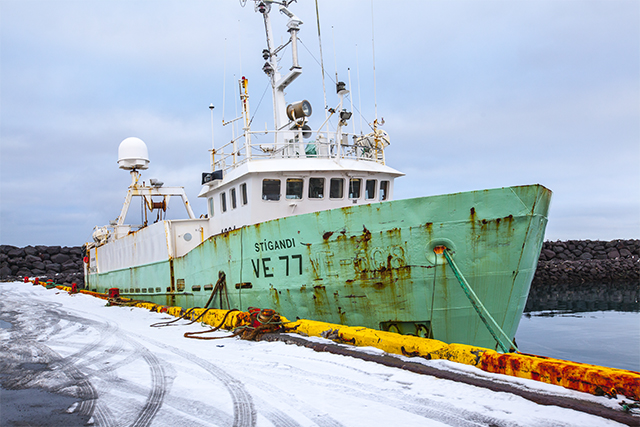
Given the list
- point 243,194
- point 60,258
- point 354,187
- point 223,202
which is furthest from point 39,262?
point 354,187

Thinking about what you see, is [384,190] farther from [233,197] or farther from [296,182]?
[233,197]

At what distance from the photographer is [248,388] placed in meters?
5.13

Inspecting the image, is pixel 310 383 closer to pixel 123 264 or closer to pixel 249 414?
pixel 249 414

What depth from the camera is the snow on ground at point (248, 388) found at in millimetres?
4059

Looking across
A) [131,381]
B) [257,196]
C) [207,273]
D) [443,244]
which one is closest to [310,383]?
[131,381]

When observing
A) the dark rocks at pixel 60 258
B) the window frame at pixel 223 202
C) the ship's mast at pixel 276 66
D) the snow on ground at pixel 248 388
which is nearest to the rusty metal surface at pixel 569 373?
the snow on ground at pixel 248 388

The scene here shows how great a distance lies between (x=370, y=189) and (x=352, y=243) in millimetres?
3764

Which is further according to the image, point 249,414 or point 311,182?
point 311,182

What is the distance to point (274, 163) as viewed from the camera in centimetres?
1025

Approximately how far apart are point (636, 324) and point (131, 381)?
15833mm

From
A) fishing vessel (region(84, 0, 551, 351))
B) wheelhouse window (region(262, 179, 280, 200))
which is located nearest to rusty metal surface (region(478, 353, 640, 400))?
fishing vessel (region(84, 0, 551, 351))

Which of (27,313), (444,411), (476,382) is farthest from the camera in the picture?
(27,313)

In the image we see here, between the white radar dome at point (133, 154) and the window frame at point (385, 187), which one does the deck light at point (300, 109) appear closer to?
the window frame at point (385, 187)

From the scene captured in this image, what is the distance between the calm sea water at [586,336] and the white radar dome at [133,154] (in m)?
17.8
